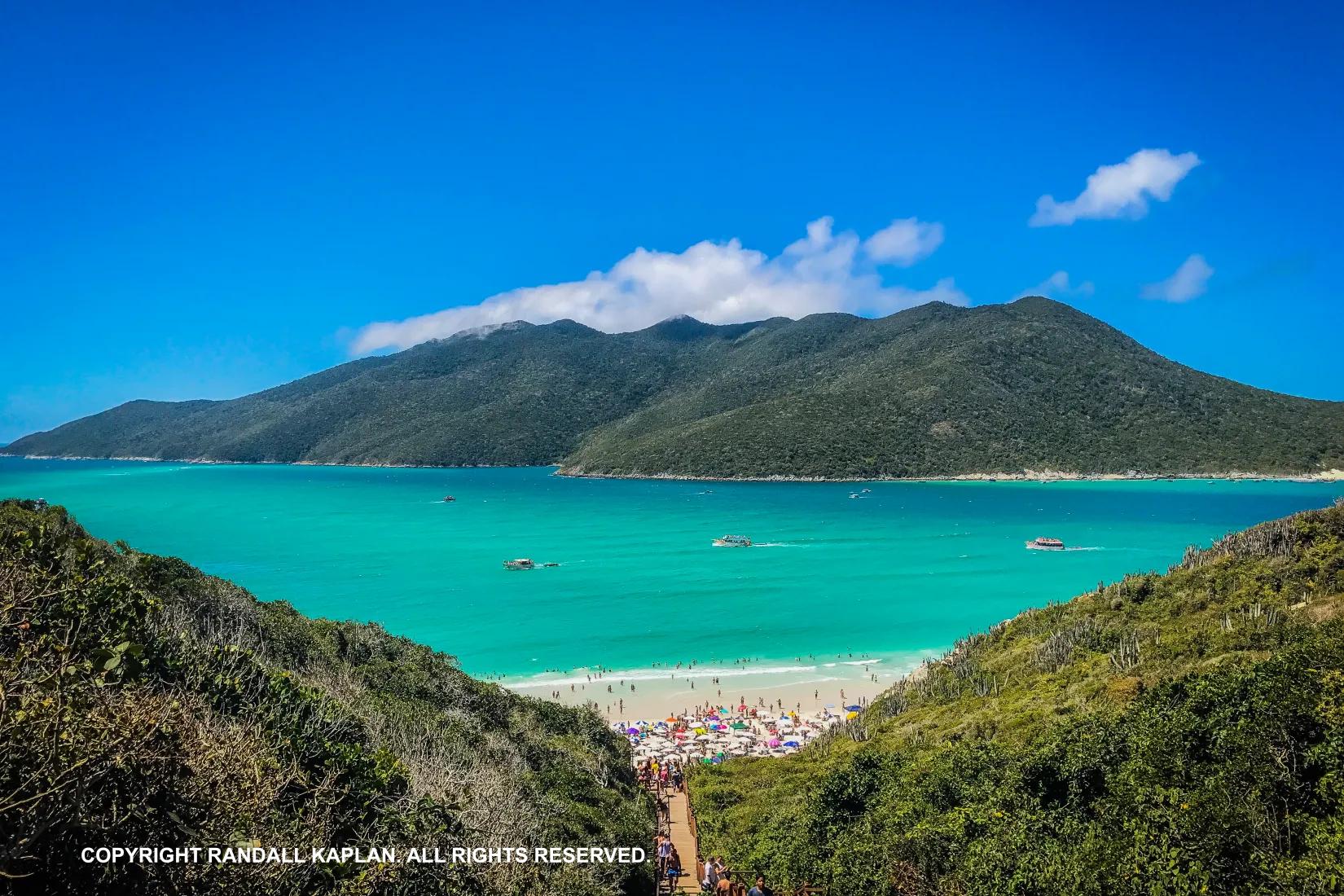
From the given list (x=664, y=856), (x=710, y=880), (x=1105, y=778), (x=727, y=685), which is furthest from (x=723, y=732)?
(x=1105, y=778)

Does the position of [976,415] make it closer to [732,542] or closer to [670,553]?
[732,542]

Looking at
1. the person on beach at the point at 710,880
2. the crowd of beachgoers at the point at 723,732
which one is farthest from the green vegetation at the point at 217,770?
the crowd of beachgoers at the point at 723,732

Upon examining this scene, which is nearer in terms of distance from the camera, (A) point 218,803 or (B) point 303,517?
(A) point 218,803

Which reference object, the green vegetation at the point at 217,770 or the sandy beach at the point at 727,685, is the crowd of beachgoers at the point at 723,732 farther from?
the green vegetation at the point at 217,770

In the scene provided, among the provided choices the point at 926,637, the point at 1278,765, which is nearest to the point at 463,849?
the point at 1278,765

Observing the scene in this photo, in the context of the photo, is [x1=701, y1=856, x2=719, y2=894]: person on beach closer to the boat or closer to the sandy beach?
the sandy beach

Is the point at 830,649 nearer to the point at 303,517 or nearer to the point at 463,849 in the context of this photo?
the point at 463,849
